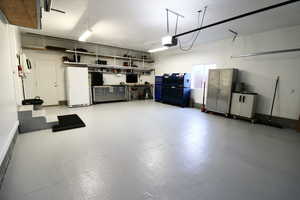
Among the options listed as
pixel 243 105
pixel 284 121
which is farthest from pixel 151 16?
pixel 284 121

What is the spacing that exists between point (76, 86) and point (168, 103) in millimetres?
4822

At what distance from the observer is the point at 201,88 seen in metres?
6.86

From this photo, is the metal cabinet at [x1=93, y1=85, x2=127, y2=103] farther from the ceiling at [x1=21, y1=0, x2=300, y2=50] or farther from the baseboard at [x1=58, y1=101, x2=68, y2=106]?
the ceiling at [x1=21, y1=0, x2=300, y2=50]

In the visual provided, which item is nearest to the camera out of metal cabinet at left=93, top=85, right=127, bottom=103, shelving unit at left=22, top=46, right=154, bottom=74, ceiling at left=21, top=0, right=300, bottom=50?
ceiling at left=21, top=0, right=300, bottom=50

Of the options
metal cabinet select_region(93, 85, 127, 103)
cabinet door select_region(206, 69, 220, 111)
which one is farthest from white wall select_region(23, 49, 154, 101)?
cabinet door select_region(206, 69, 220, 111)

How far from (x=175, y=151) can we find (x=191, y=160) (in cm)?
37

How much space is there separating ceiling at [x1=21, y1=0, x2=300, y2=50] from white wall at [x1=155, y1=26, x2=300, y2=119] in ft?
1.29

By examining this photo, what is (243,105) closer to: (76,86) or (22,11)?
(22,11)

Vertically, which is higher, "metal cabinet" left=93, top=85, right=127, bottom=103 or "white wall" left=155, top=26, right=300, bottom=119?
"white wall" left=155, top=26, right=300, bottom=119

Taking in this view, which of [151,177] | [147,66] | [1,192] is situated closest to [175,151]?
[151,177]

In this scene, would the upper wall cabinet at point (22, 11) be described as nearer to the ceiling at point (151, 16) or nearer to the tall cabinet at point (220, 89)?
the ceiling at point (151, 16)

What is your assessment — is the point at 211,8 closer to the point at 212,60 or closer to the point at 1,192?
the point at 212,60

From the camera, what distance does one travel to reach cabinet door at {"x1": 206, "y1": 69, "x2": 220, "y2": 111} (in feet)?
18.7

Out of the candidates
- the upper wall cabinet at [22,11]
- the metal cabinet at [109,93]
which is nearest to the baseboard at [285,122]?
the upper wall cabinet at [22,11]
